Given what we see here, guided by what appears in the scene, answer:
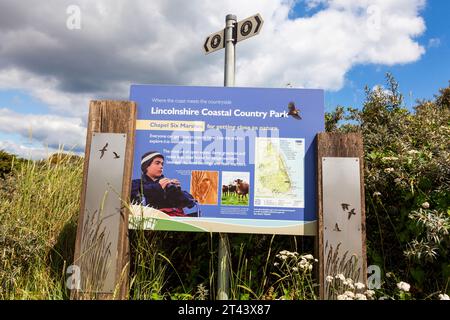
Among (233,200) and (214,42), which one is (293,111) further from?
(214,42)

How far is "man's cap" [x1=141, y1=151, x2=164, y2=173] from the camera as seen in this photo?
3.05 m

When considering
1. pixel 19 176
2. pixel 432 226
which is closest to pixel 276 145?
pixel 432 226

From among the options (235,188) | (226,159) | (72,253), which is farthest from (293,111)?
(72,253)

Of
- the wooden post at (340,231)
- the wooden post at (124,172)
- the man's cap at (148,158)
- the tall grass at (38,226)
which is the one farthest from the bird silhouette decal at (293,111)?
the tall grass at (38,226)

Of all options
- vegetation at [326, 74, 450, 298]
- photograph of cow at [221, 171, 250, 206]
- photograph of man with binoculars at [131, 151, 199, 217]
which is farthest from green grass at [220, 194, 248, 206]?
vegetation at [326, 74, 450, 298]

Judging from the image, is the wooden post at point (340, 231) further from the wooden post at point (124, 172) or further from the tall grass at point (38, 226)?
the tall grass at point (38, 226)

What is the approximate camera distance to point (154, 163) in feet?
9.99

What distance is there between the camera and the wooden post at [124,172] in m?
2.87

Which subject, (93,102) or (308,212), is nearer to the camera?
(308,212)

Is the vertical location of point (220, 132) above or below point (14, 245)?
above

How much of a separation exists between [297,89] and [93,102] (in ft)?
6.17

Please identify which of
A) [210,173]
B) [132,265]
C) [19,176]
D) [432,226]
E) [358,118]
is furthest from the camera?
[358,118]

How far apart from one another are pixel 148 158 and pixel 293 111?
1.37 m

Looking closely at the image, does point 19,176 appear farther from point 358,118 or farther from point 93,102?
point 358,118
